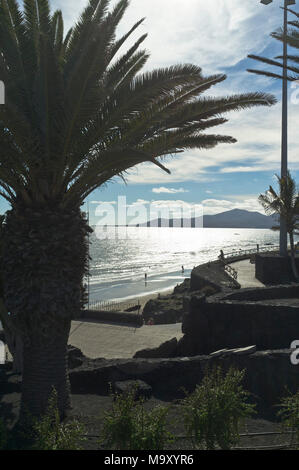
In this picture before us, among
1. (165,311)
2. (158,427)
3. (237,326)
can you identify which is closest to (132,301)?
(165,311)

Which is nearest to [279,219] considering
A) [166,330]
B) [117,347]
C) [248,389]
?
[166,330]

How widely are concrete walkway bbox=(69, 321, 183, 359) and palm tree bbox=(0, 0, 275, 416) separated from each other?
8.76 metres

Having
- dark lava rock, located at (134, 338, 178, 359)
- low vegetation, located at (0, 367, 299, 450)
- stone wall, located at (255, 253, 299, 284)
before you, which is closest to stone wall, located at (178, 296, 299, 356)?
dark lava rock, located at (134, 338, 178, 359)

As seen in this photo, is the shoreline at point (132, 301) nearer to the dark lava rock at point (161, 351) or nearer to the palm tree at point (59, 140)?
the dark lava rock at point (161, 351)

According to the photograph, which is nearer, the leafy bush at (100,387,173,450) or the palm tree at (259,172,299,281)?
the leafy bush at (100,387,173,450)

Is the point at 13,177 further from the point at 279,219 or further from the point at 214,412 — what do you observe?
the point at 279,219

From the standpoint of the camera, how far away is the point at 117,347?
57.7 ft

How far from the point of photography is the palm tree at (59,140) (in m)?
6.88

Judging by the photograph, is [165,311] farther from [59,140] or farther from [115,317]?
[59,140]

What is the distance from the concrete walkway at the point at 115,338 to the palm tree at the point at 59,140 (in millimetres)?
8759

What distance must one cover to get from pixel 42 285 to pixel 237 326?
8.09 meters

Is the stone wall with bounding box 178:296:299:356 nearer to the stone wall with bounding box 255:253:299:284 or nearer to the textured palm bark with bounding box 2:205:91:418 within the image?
the textured palm bark with bounding box 2:205:91:418

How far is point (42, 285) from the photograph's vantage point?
731cm

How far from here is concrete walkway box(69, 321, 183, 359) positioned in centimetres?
1695
